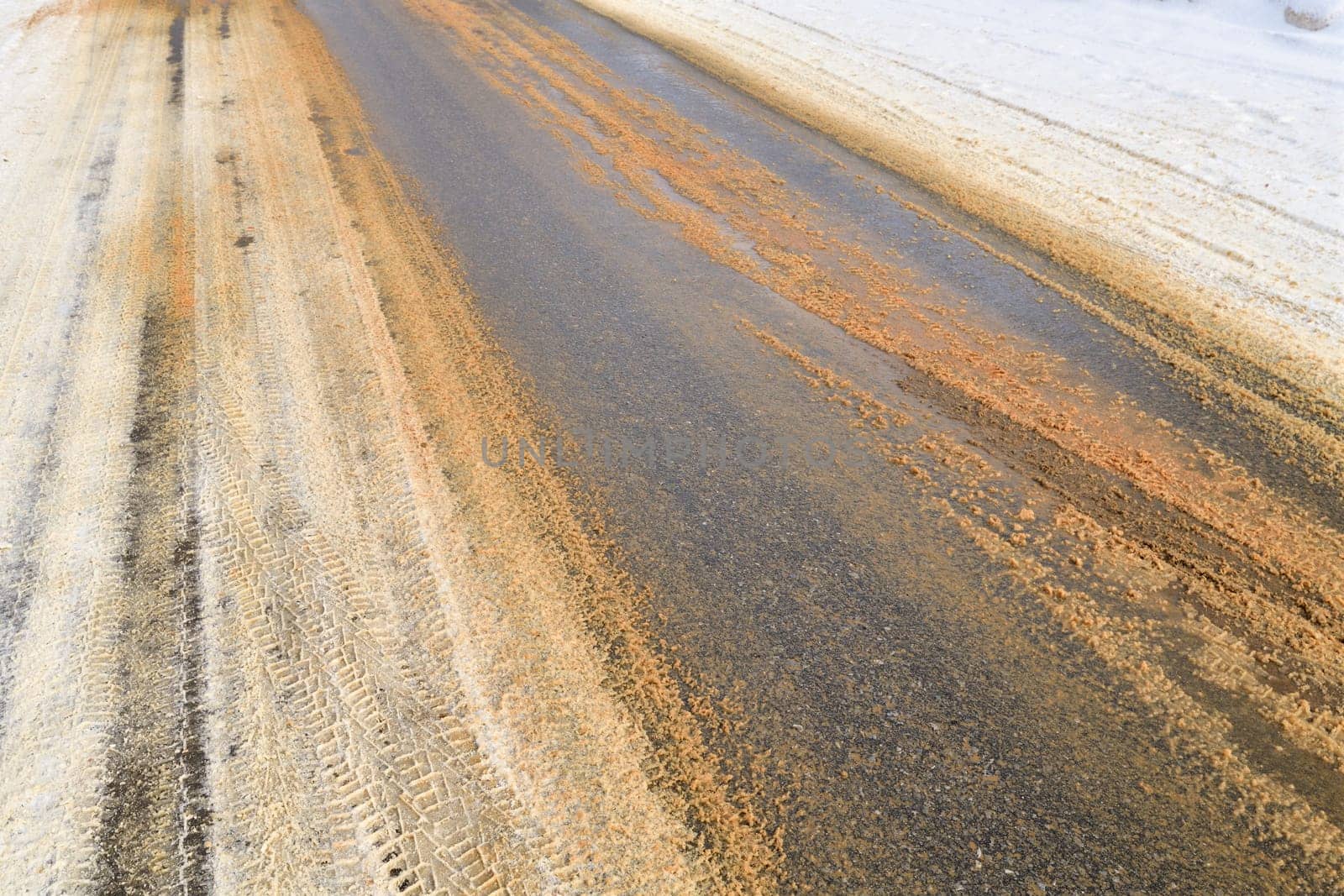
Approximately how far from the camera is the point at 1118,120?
8.79 m

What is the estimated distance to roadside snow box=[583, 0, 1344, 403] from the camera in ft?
20.4

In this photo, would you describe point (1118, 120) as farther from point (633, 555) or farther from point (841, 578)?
point (633, 555)

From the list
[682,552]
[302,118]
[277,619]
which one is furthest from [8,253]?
[682,552]

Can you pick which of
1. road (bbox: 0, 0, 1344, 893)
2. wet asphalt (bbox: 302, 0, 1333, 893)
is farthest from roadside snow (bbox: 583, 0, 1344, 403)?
wet asphalt (bbox: 302, 0, 1333, 893)

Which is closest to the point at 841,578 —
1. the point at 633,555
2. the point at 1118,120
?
the point at 633,555

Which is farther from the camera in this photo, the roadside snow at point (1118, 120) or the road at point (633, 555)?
the roadside snow at point (1118, 120)

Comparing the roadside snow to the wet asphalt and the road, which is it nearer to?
the road

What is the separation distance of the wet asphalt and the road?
0.07 ft

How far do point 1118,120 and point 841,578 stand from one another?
7568mm

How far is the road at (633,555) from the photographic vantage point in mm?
2924

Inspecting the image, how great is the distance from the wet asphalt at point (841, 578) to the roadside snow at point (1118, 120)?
987 millimetres

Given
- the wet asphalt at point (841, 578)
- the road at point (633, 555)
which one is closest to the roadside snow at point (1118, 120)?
the road at point (633, 555)

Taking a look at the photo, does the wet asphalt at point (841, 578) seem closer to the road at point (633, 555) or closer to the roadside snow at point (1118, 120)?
the road at point (633, 555)

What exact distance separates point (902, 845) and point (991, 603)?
52.1 inches
